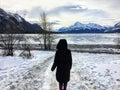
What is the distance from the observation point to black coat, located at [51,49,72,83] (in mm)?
7914

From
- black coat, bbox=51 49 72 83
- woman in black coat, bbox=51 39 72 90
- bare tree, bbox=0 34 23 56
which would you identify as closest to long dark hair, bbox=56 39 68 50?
woman in black coat, bbox=51 39 72 90

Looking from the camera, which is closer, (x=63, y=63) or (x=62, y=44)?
(x=62, y=44)

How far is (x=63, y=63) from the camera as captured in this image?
8.01m

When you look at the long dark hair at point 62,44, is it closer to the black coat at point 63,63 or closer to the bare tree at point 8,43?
the black coat at point 63,63

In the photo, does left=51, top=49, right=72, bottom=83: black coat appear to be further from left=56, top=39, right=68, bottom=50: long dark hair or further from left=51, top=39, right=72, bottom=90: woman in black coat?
left=56, top=39, right=68, bottom=50: long dark hair

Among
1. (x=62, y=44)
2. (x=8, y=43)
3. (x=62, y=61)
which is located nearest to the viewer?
(x=62, y=44)

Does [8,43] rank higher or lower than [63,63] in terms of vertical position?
lower

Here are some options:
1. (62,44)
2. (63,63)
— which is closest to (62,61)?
(63,63)

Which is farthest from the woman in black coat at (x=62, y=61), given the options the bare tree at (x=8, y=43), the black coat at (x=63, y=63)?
the bare tree at (x=8, y=43)

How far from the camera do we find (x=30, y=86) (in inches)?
408

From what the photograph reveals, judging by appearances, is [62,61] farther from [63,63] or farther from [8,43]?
[8,43]

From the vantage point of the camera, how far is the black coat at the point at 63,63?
26.0 ft

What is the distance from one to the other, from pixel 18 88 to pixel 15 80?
1.97 meters

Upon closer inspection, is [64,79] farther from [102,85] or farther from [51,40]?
[51,40]
